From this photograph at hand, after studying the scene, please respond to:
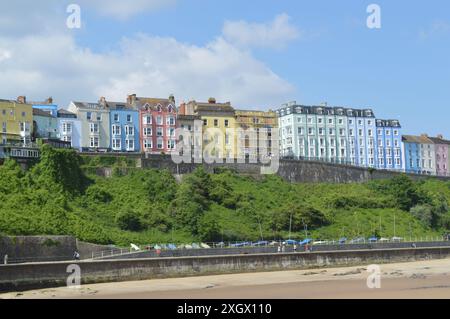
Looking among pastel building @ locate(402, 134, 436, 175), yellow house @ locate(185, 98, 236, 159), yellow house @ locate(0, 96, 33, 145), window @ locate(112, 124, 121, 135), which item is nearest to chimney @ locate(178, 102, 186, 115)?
yellow house @ locate(185, 98, 236, 159)

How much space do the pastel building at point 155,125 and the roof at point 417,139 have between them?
39937 millimetres

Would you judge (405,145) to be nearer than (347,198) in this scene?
No

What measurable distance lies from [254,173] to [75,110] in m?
21.4

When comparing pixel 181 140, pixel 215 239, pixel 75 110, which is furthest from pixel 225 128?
pixel 215 239

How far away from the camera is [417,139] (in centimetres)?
10225

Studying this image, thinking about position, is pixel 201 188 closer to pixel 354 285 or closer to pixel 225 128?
pixel 225 128

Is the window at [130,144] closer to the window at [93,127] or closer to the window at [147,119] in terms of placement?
the window at [147,119]

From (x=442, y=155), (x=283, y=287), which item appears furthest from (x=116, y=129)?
(x=442, y=155)

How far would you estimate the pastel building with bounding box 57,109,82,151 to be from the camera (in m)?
70.8

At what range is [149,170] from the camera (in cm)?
6291

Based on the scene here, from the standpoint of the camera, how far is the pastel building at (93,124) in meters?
72.6

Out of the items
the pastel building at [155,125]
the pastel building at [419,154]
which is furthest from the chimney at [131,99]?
the pastel building at [419,154]

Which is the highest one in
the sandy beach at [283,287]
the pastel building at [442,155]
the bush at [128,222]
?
the pastel building at [442,155]

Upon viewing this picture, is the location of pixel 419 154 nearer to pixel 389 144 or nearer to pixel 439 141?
pixel 439 141
